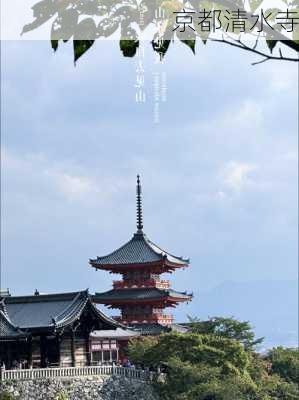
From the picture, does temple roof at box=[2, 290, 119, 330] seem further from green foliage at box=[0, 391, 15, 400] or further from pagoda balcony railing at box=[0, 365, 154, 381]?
green foliage at box=[0, 391, 15, 400]

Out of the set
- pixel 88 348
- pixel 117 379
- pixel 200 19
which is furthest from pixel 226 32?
pixel 88 348

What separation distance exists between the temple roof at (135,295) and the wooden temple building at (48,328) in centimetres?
891

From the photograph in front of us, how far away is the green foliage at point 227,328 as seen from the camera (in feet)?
155

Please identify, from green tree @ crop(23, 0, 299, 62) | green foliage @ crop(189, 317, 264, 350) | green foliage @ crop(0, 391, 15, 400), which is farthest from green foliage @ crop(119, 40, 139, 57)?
green foliage @ crop(189, 317, 264, 350)

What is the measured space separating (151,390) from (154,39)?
36.0 m

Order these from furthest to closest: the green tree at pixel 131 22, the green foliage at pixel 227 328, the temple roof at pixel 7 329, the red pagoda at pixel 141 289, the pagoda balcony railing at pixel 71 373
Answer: the red pagoda at pixel 141 289 → the green foliage at pixel 227 328 → the temple roof at pixel 7 329 → the pagoda balcony railing at pixel 71 373 → the green tree at pixel 131 22

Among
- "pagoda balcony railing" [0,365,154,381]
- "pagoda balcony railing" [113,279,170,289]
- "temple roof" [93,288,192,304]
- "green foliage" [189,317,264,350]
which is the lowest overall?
"pagoda balcony railing" [0,365,154,381]

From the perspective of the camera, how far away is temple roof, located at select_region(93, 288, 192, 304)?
51.2 m

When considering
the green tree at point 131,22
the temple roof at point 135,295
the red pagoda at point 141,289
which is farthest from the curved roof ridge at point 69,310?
the green tree at point 131,22

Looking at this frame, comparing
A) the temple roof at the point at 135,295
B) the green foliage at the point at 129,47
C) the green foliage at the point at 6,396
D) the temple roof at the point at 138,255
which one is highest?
the temple roof at the point at 138,255

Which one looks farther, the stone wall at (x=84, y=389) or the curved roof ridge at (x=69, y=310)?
the curved roof ridge at (x=69, y=310)

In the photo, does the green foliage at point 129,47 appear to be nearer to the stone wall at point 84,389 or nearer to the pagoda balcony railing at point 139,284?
the stone wall at point 84,389

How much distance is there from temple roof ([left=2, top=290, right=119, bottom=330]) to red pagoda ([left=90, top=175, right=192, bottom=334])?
29.7 feet

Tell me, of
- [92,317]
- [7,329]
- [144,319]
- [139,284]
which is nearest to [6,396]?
[7,329]
